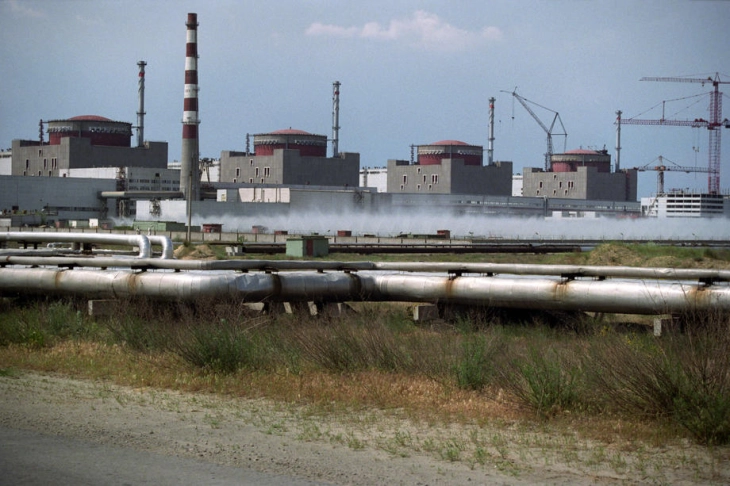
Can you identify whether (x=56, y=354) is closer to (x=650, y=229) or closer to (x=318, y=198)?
(x=318, y=198)

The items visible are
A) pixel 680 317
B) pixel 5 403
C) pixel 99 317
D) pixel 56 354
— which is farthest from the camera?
pixel 99 317

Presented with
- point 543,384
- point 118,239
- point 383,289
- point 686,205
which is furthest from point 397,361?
point 686,205

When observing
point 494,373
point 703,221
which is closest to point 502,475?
point 494,373

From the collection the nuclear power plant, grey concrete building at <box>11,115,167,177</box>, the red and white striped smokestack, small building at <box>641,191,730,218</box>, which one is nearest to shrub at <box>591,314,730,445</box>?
the nuclear power plant

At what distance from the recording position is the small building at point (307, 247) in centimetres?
5959

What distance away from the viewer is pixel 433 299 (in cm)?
1950

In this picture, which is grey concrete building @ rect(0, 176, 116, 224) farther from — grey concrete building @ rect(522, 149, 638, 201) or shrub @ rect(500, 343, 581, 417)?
shrub @ rect(500, 343, 581, 417)

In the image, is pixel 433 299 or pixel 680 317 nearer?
pixel 680 317

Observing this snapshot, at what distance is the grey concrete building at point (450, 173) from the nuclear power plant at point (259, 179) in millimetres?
163

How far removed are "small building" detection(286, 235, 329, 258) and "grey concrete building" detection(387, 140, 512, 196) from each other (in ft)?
309

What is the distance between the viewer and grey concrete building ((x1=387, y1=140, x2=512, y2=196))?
154875 mm

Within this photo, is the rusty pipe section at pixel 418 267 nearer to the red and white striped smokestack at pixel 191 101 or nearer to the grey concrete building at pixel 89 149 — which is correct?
the red and white striped smokestack at pixel 191 101

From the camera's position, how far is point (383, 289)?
19.8m

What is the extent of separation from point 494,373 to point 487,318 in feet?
22.9
